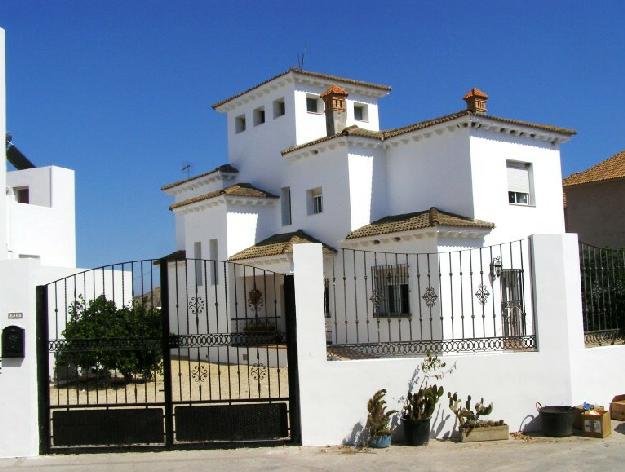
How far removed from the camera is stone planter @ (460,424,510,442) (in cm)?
950

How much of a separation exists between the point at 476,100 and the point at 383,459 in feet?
48.7

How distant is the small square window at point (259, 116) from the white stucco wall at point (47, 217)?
6852 millimetres

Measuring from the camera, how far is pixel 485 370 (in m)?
9.80

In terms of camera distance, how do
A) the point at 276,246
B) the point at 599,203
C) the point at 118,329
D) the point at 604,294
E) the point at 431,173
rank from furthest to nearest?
the point at 599,203
the point at 276,246
the point at 431,173
the point at 118,329
the point at 604,294

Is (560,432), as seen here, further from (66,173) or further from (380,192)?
(66,173)

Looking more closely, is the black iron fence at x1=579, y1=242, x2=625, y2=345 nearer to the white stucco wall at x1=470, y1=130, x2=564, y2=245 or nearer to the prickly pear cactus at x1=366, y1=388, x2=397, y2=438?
the prickly pear cactus at x1=366, y1=388, x2=397, y2=438

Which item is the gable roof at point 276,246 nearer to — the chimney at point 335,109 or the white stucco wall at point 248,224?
the white stucco wall at point 248,224

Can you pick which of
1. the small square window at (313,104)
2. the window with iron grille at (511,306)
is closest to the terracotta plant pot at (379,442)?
the window with iron grille at (511,306)

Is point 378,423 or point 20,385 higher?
point 20,385

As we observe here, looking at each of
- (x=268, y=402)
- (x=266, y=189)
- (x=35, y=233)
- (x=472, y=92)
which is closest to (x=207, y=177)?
(x=266, y=189)

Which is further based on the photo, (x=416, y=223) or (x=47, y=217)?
(x=47, y=217)

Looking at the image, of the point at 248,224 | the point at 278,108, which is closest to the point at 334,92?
the point at 278,108

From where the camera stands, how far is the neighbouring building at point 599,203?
26109mm

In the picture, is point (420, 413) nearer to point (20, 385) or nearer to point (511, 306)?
point (20, 385)
